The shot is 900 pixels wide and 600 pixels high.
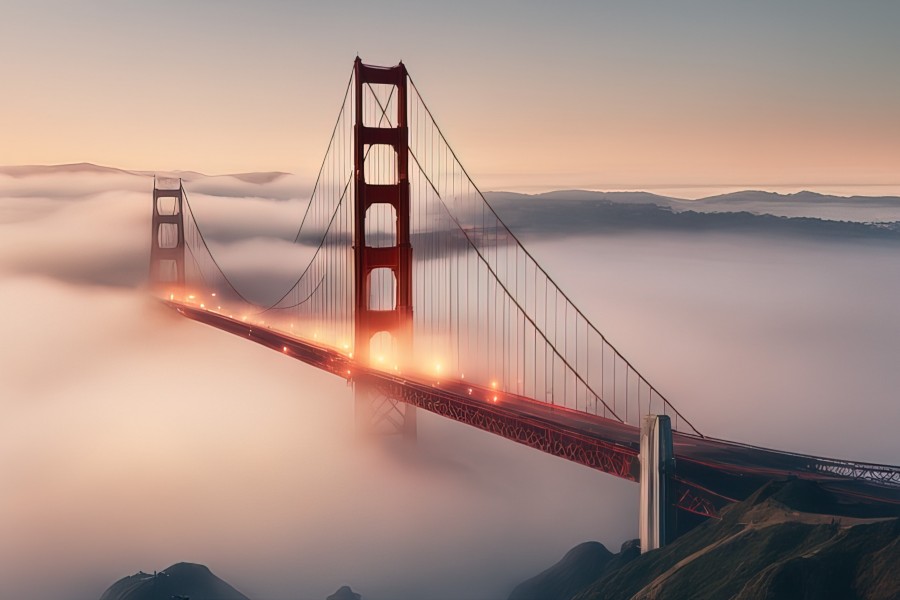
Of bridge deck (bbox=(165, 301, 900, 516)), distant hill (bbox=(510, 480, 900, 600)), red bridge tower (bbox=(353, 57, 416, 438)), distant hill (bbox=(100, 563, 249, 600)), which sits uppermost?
red bridge tower (bbox=(353, 57, 416, 438))

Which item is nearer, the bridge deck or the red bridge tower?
the bridge deck

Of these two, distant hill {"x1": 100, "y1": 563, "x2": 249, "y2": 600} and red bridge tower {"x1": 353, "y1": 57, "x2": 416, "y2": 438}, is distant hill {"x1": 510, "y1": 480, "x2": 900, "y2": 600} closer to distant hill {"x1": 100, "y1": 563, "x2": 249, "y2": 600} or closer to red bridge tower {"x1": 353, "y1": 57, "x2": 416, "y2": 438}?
red bridge tower {"x1": 353, "y1": 57, "x2": 416, "y2": 438}

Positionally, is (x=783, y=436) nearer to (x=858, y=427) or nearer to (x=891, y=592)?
(x=858, y=427)

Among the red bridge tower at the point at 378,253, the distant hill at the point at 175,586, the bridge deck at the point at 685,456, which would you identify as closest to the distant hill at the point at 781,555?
the bridge deck at the point at 685,456

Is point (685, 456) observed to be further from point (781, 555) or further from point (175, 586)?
point (175, 586)

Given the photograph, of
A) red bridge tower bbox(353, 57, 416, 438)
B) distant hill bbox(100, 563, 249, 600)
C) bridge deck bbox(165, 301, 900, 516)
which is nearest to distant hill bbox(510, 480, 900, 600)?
bridge deck bbox(165, 301, 900, 516)

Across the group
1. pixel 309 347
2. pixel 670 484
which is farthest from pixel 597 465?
pixel 309 347
